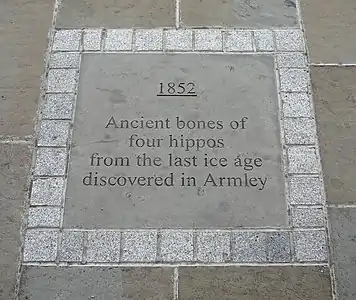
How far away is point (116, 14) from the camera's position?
4664 millimetres

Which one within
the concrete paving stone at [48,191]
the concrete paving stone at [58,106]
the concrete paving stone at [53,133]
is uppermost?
the concrete paving stone at [58,106]

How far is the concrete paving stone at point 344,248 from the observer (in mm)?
3576

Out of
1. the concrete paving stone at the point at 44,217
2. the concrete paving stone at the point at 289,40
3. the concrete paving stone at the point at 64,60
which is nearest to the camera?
the concrete paving stone at the point at 44,217

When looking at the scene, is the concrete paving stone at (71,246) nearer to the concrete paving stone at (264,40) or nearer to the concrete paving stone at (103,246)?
the concrete paving stone at (103,246)

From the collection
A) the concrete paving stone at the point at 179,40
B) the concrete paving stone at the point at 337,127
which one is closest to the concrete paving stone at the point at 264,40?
the concrete paving stone at the point at 337,127

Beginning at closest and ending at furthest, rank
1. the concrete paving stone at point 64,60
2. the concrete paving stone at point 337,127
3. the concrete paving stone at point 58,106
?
the concrete paving stone at point 337,127 < the concrete paving stone at point 58,106 < the concrete paving stone at point 64,60

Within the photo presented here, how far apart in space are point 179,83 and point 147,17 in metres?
0.68

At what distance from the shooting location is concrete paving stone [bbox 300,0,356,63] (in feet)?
14.6

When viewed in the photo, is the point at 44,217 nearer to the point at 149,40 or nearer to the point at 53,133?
the point at 53,133

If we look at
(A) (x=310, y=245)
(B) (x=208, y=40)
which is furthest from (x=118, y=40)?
(A) (x=310, y=245)

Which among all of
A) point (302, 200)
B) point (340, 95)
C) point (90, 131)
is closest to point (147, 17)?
point (90, 131)

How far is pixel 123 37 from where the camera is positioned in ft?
14.9

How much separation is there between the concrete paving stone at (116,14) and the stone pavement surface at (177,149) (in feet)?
0.04

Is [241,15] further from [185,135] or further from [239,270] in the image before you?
[239,270]
